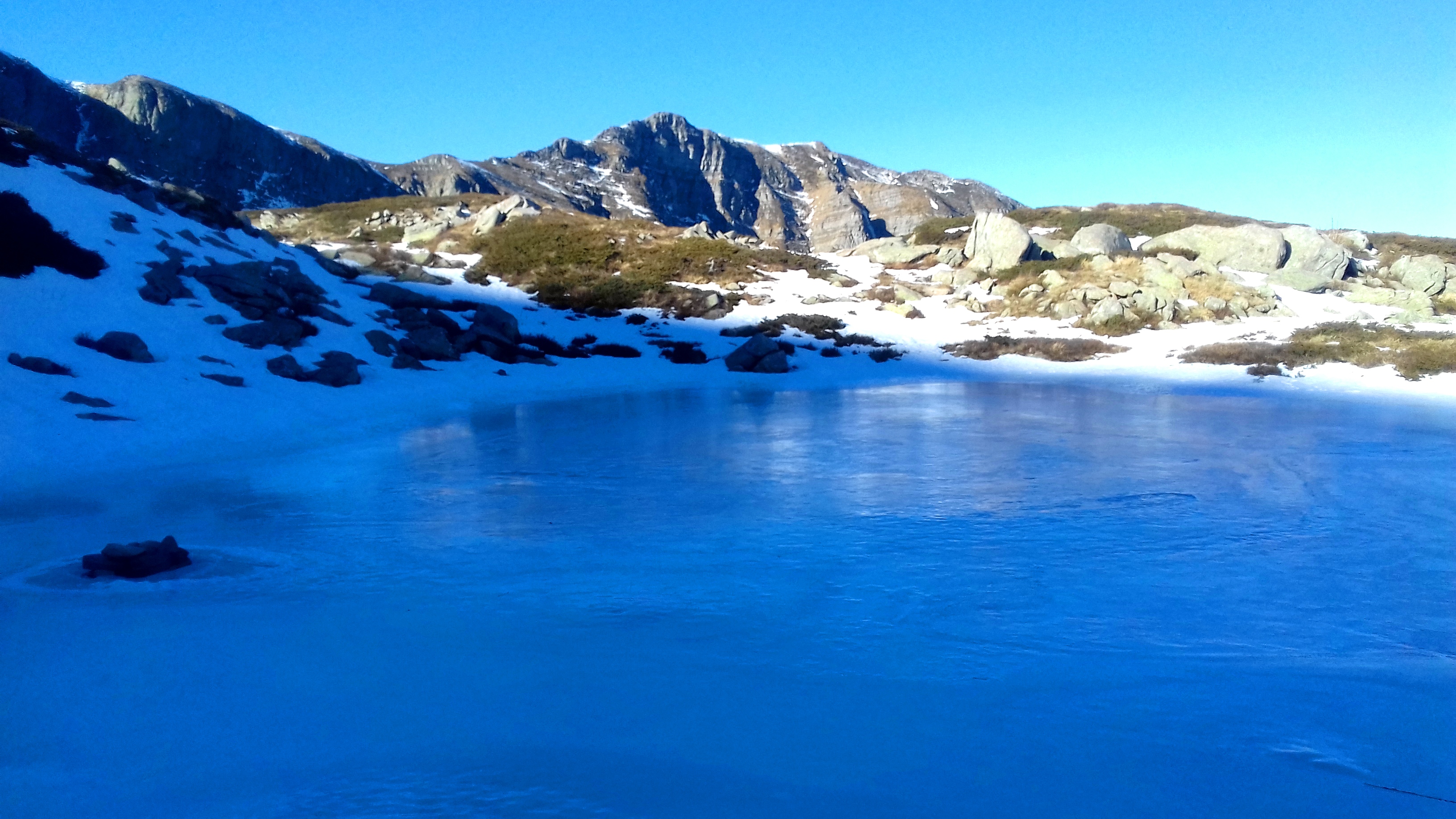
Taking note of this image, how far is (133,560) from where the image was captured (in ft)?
17.7

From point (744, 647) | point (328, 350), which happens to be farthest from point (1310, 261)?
point (744, 647)

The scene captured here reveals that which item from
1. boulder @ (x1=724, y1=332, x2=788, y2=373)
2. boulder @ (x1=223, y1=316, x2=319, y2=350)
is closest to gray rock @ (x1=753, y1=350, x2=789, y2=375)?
boulder @ (x1=724, y1=332, x2=788, y2=373)

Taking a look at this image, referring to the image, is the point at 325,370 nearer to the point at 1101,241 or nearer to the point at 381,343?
the point at 381,343

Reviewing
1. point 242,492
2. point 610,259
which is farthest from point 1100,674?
point 610,259

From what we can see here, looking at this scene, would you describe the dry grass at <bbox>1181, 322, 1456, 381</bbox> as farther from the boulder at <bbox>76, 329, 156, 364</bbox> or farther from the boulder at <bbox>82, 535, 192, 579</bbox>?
the boulder at <bbox>76, 329, 156, 364</bbox>

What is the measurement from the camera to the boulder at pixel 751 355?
66.6 feet

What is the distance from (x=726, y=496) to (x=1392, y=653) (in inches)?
193

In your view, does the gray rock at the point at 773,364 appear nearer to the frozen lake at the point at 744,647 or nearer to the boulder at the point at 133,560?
the frozen lake at the point at 744,647

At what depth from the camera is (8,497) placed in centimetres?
743

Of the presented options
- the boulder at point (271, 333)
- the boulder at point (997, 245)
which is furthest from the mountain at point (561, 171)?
the boulder at point (997, 245)

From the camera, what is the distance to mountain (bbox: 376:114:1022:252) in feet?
270

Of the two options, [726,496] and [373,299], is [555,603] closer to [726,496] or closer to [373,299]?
[726,496]

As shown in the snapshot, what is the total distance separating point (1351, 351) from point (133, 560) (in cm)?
2094

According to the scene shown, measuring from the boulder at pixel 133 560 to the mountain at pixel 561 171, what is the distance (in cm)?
3418
